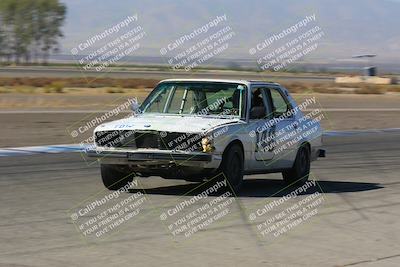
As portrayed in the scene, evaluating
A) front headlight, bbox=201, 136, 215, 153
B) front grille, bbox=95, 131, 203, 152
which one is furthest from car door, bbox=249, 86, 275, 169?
front grille, bbox=95, 131, 203, 152

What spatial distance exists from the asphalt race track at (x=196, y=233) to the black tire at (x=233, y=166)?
217 mm

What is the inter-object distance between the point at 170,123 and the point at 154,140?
35 cm

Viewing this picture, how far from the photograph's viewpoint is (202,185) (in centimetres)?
1147

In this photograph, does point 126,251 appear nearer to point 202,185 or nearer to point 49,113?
point 202,185

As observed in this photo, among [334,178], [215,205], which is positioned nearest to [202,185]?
[215,205]

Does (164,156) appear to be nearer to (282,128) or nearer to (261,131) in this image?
(261,131)

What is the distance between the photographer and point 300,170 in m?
12.7

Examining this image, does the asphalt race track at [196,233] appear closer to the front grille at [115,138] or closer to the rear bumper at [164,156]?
the rear bumper at [164,156]

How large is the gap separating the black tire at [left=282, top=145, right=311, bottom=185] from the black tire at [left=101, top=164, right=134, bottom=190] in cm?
263

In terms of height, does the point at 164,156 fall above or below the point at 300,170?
above

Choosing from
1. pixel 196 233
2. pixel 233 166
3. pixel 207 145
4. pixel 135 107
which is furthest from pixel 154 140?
pixel 196 233

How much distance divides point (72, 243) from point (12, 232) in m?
0.76

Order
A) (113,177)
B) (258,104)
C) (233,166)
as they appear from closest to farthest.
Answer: (233,166) → (113,177) → (258,104)

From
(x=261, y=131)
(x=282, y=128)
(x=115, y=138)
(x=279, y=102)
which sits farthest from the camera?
(x=279, y=102)
